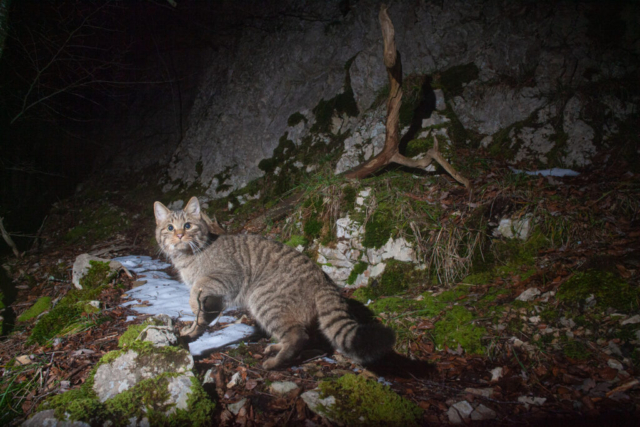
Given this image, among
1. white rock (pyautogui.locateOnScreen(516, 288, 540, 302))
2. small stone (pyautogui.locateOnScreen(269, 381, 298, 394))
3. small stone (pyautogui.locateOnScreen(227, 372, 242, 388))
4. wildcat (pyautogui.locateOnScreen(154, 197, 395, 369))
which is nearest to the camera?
small stone (pyautogui.locateOnScreen(269, 381, 298, 394))

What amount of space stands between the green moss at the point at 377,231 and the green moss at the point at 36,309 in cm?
545

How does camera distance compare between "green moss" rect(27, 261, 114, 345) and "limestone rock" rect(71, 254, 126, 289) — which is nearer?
"green moss" rect(27, 261, 114, 345)

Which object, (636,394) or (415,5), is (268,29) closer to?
(415,5)

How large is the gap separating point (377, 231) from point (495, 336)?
2188 mm

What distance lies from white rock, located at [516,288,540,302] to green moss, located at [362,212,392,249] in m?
1.87

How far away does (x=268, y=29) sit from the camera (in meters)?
11.0

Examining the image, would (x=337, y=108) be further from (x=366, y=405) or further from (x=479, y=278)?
(x=366, y=405)

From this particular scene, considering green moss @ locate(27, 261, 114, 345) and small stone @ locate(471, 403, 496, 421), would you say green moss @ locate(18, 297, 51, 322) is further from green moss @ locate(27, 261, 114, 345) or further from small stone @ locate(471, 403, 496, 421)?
small stone @ locate(471, 403, 496, 421)

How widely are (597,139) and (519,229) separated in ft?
10.7

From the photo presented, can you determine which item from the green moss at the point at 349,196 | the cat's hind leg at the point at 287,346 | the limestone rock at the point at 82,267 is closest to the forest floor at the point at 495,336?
the cat's hind leg at the point at 287,346

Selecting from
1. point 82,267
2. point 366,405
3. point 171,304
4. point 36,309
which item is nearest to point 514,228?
point 366,405

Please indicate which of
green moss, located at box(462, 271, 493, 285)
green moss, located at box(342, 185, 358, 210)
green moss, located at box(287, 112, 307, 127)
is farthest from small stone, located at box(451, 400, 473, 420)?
green moss, located at box(287, 112, 307, 127)

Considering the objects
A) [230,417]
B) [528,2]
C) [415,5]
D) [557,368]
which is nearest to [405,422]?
[230,417]

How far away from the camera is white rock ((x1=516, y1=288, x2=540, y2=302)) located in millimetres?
3593
